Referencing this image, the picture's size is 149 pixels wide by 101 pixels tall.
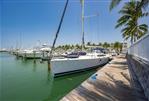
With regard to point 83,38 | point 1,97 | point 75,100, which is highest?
point 83,38

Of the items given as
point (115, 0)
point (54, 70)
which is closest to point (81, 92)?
point (115, 0)

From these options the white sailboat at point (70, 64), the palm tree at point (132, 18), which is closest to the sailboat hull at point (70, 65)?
the white sailboat at point (70, 64)

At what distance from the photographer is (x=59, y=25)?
56.0 ft

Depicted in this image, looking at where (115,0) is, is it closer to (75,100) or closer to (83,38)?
(75,100)

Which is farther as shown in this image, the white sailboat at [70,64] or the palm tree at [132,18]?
the palm tree at [132,18]

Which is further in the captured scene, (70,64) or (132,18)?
(132,18)

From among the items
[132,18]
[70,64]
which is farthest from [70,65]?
[132,18]

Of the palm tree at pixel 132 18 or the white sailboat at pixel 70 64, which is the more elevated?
the palm tree at pixel 132 18

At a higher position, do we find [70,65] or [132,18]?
[132,18]

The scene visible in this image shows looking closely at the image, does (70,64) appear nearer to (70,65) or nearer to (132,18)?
(70,65)

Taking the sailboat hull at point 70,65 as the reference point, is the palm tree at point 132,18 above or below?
above

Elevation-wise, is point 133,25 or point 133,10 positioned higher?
point 133,10

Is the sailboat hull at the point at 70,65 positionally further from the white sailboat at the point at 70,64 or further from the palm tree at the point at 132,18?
the palm tree at the point at 132,18

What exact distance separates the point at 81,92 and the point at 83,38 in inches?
515
